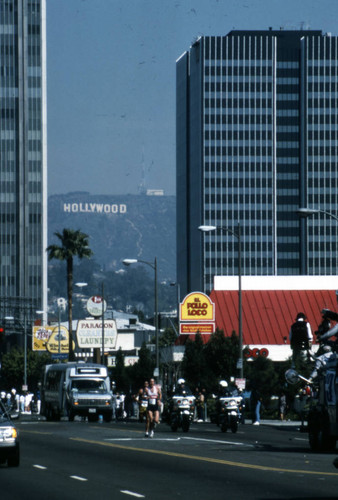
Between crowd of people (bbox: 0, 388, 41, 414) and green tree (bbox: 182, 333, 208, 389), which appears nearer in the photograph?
green tree (bbox: 182, 333, 208, 389)

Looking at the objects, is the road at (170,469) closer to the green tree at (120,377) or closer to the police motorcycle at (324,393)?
the police motorcycle at (324,393)

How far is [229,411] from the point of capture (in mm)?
36406

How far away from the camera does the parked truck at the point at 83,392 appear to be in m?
50.8

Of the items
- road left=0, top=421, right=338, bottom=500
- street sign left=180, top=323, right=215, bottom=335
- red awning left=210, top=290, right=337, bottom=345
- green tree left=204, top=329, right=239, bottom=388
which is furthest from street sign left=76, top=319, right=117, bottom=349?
road left=0, top=421, right=338, bottom=500

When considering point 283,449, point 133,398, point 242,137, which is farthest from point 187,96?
point 283,449

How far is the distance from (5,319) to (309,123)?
74.6m

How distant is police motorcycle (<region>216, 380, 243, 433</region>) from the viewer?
36.3 meters

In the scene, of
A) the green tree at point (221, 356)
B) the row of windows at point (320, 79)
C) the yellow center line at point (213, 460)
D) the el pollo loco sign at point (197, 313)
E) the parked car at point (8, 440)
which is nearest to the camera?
the yellow center line at point (213, 460)

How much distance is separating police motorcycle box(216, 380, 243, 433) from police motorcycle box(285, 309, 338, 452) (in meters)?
9.63

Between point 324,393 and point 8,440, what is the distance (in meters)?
7.09

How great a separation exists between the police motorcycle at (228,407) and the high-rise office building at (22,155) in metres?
123

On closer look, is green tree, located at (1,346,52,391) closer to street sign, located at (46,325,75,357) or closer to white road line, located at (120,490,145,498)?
street sign, located at (46,325,75,357)

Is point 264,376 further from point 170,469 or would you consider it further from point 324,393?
point 170,469

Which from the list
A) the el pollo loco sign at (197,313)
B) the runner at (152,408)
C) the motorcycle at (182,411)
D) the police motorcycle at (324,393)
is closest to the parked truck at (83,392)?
the motorcycle at (182,411)
